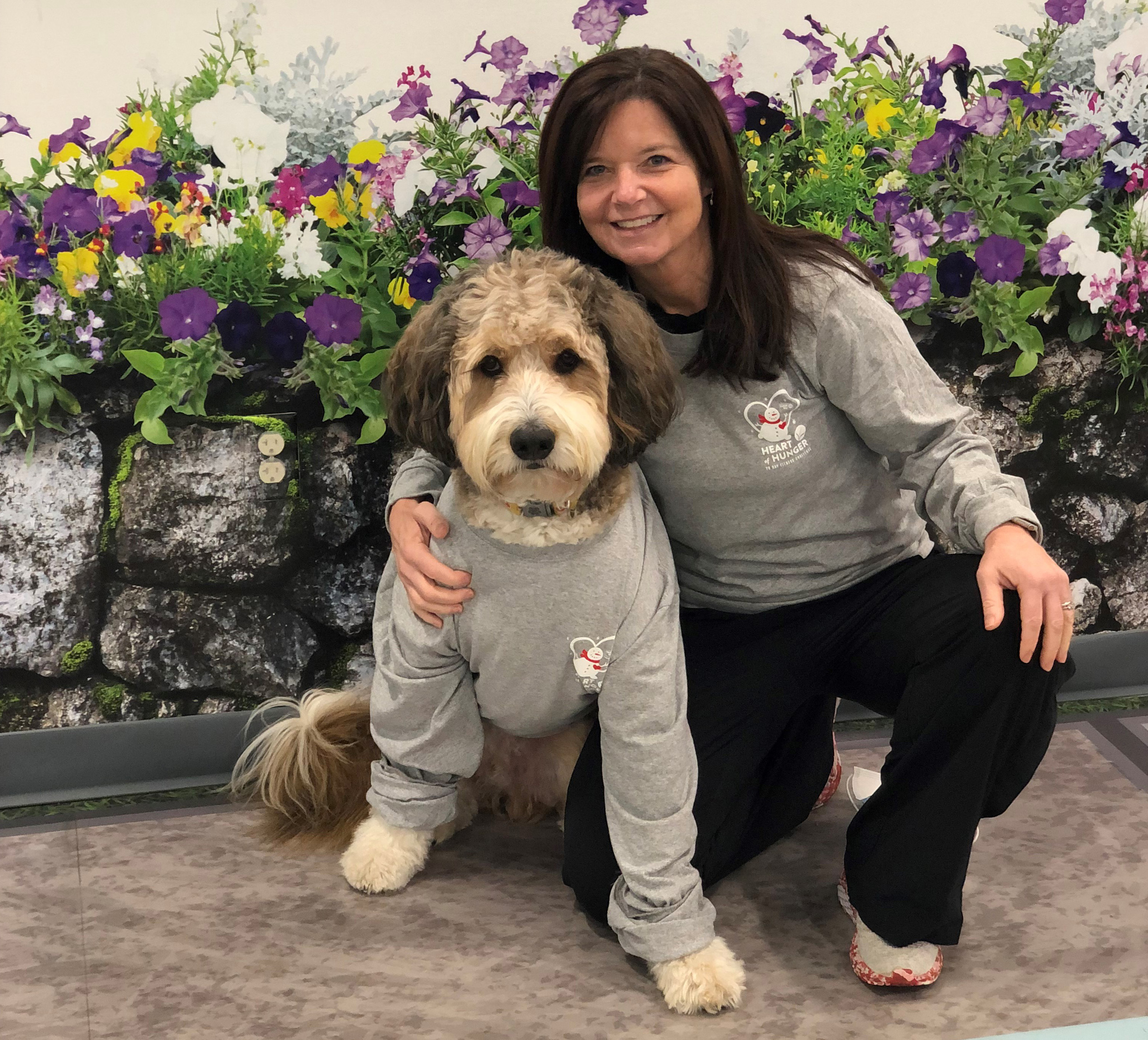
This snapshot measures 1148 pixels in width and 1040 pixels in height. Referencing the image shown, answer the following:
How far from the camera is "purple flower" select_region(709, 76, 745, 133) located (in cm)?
229

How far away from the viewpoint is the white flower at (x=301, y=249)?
2.22 m

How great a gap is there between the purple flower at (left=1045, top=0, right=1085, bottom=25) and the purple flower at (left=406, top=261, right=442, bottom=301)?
1363mm

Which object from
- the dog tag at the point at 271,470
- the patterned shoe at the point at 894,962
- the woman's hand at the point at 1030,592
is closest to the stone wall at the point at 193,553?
the dog tag at the point at 271,470

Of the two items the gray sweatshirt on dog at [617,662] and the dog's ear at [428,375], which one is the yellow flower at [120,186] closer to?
the dog's ear at [428,375]

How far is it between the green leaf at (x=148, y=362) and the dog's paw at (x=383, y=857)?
927 mm

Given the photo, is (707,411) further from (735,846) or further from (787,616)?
(735,846)

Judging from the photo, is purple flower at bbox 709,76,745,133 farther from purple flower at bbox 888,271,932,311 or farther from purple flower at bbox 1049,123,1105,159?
purple flower at bbox 1049,123,1105,159

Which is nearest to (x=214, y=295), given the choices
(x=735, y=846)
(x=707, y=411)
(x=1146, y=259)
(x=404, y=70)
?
(x=404, y=70)

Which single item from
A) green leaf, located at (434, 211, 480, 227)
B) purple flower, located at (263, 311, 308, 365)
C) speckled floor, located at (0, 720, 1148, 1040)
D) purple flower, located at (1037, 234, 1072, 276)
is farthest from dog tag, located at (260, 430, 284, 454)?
purple flower, located at (1037, 234, 1072, 276)

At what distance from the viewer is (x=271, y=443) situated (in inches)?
90.7

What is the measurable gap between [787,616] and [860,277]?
1.87 ft

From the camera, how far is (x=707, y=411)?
1.86 metres

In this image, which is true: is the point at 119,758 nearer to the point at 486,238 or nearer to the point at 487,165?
the point at 486,238

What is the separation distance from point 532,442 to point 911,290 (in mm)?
1227
